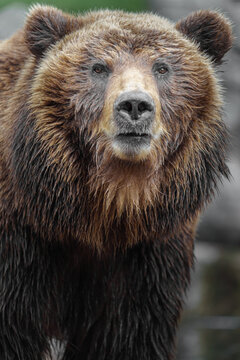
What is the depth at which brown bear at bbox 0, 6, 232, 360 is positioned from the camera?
529 cm

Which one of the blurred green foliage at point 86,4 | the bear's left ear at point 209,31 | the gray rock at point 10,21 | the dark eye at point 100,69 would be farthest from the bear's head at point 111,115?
the blurred green foliage at point 86,4

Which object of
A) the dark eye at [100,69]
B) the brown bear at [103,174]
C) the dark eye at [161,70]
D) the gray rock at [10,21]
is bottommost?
the brown bear at [103,174]

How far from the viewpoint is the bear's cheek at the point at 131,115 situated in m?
4.85

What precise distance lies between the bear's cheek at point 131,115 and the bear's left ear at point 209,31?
74cm

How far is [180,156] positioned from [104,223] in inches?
29.7

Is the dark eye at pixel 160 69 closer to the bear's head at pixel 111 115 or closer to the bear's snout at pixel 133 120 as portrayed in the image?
the bear's head at pixel 111 115

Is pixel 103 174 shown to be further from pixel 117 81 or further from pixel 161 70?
pixel 161 70

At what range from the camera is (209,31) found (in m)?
5.71

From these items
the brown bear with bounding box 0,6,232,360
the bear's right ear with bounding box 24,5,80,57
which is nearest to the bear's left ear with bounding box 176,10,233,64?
the brown bear with bounding box 0,6,232,360

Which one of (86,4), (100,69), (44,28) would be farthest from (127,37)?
(86,4)

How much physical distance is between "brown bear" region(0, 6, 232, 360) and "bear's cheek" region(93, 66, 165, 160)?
2 centimetres

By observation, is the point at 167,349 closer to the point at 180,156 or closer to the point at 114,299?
the point at 114,299

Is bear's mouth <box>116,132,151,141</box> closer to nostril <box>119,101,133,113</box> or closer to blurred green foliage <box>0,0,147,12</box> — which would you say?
nostril <box>119,101,133,113</box>

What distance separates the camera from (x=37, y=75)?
5465 millimetres
